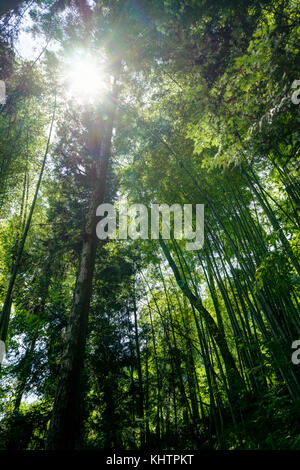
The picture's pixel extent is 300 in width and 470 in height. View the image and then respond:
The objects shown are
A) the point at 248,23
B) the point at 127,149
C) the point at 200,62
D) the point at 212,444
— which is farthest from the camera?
the point at 127,149

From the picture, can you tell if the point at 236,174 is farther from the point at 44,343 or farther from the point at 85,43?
the point at 44,343

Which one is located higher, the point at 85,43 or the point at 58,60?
the point at 58,60

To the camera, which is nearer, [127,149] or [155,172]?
[155,172]

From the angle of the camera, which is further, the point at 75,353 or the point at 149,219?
the point at 149,219

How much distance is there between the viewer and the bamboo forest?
215cm

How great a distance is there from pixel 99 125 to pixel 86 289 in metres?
4.00

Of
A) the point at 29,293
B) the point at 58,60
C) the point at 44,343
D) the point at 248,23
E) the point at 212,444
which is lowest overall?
the point at 212,444

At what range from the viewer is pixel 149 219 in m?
4.98

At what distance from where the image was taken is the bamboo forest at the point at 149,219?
2150 mm

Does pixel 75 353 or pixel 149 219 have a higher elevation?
pixel 149 219

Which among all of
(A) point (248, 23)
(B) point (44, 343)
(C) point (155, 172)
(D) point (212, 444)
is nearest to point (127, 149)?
(C) point (155, 172)

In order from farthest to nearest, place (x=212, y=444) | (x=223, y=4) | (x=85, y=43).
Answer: (x=85, y=43)
(x=212, y=444)
(x=223, y=4)

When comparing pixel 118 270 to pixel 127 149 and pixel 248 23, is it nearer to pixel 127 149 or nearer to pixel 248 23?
pixel 127 149

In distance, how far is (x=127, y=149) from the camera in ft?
17.7
